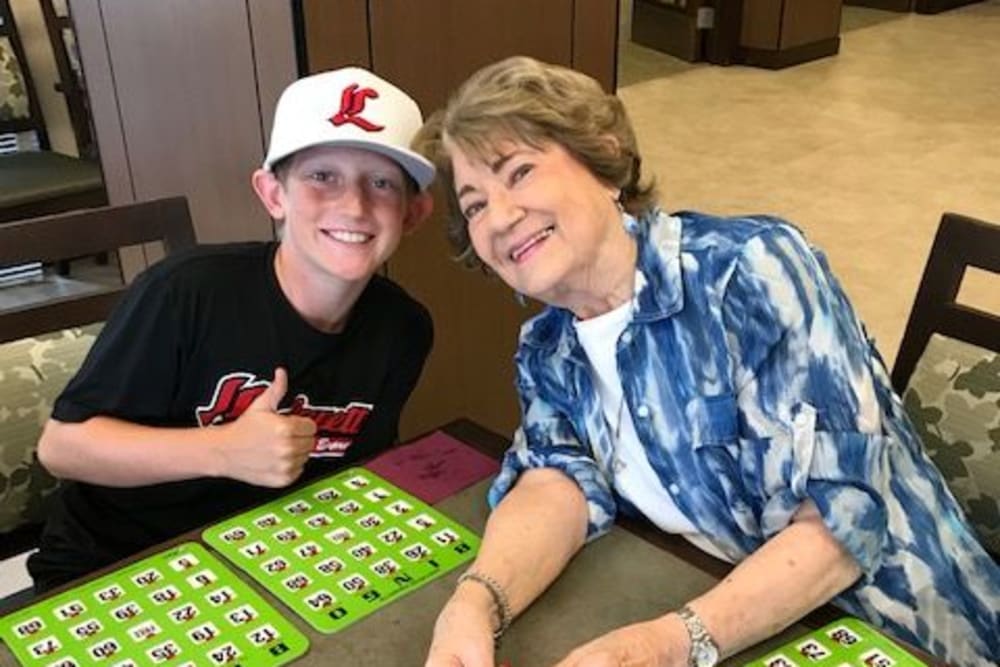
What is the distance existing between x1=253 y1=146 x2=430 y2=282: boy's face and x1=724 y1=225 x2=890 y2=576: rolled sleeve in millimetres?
451

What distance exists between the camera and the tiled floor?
4.00 meters

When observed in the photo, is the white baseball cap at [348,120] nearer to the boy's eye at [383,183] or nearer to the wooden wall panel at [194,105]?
the boy's eye at [383,183]

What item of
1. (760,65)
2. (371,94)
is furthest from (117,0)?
(760,65)

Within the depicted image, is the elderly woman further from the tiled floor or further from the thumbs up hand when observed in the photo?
the tiled floor

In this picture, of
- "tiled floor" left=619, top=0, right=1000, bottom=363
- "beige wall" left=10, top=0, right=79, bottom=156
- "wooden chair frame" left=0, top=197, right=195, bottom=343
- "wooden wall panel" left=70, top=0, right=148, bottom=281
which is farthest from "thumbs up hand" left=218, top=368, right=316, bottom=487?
"beige wall" left=10, top=0, right=79, bottom=156

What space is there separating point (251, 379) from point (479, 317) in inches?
47.5

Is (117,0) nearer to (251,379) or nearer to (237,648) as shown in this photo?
(251,379)

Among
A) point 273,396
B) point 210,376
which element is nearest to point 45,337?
point 210,376

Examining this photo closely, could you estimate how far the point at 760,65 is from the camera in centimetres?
649

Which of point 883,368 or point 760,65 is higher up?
point 883,368

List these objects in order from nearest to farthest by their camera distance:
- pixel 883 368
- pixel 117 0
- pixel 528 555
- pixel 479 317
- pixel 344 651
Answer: pixel 344 651 < pixel 528 555 < pixel 883 368 < pixel 117 0 < pixel 479 317

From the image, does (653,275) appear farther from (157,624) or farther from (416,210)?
(157,624)

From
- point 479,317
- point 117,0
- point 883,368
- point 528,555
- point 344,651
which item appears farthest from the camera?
point 479,317

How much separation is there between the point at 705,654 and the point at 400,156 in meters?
0.67
